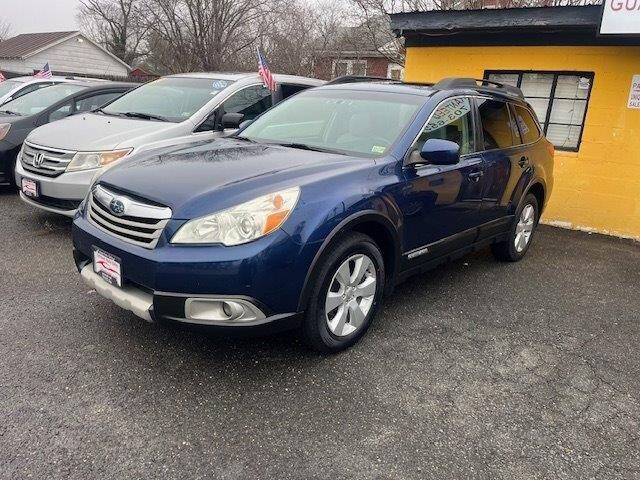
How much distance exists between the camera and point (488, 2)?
1417cm

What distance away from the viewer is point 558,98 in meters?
6.86

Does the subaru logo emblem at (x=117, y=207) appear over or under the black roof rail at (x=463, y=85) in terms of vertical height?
under

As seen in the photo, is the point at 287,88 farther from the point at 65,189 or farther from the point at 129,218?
the point at 129,218

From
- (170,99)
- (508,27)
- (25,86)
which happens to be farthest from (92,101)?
(508,27)

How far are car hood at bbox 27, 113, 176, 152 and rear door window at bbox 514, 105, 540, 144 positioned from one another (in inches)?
142

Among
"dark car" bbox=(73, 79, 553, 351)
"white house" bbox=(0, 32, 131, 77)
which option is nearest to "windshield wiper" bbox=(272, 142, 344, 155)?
"dark car" bbox=(73, 79, 553, 351)

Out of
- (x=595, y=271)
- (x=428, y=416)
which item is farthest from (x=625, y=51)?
(x=428, y=416)

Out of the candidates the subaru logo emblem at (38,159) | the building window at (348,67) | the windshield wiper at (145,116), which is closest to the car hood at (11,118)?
the windshield wiper at (145,116)

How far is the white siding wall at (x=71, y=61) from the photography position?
29734mm

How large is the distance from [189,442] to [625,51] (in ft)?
21.6

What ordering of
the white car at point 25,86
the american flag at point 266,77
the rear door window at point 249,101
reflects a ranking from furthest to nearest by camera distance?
the white car at point 25,86 < the american flag at point 266,77 < the rear door window at point 249,101

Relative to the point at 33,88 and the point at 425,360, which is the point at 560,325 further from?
the point at 33,88

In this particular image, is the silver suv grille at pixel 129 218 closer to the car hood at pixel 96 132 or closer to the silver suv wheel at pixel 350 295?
the silver suv wheel at pixel 350 295

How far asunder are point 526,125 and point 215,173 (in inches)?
138
